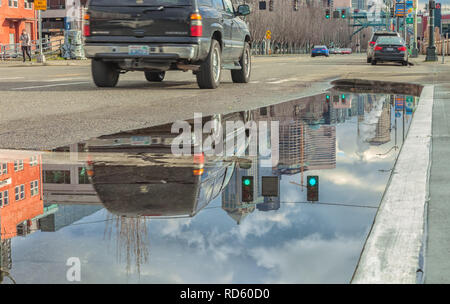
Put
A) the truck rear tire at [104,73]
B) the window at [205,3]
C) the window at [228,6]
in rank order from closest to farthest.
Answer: the window at [205,3] → the truck rear tire at [104,73] → the window at [228,6]

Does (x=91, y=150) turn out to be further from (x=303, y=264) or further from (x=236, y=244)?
A: (x=303, y=264)

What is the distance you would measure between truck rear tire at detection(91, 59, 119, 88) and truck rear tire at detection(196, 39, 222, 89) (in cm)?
180

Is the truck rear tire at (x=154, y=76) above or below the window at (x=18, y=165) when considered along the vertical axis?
above

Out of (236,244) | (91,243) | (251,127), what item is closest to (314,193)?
(236,244)

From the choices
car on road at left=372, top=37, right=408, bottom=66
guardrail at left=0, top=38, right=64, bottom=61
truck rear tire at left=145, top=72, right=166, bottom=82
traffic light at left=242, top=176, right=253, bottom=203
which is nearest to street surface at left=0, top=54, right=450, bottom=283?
truck rear tire at left=145, top=72, right=166, bottom=82

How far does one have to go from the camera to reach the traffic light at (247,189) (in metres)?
4.58

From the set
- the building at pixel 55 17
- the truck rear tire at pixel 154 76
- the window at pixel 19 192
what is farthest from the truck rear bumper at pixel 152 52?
the building at pixel 55 17

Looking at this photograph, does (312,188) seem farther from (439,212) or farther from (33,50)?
(33,50)

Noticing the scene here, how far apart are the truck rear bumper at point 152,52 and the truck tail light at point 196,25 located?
0.24 m

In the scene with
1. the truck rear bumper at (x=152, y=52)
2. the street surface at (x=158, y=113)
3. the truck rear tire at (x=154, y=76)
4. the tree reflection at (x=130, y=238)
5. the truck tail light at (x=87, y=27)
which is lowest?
the tree reflection at (x=130, y=238)

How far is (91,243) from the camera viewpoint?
355 centimetres

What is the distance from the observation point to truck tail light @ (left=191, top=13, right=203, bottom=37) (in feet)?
44.3

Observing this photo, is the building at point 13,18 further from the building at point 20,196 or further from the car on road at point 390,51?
the building at point 20,196

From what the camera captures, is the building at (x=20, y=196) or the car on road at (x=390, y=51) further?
the car on road at (x=390, y=51)
